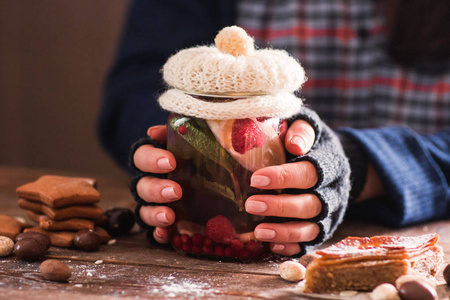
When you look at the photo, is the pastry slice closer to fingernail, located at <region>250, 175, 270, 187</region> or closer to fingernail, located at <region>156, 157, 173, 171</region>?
fingernail, located at <region>250, 175, 270, 187</region>

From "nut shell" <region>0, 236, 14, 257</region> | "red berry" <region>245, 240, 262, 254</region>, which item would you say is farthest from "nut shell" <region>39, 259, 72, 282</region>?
"red berry" <region>245, 240, 262, 254</region>

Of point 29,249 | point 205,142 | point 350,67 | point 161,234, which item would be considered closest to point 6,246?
point 29,249

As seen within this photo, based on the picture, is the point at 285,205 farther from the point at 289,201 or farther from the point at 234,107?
the point at 234,107

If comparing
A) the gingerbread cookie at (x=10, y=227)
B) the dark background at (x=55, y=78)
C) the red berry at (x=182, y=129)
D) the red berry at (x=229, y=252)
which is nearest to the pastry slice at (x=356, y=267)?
the red berry at (x=229, y=252)

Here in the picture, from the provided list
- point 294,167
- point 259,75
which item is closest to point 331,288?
point 294,167

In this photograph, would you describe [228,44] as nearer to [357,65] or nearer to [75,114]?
[357,65]
